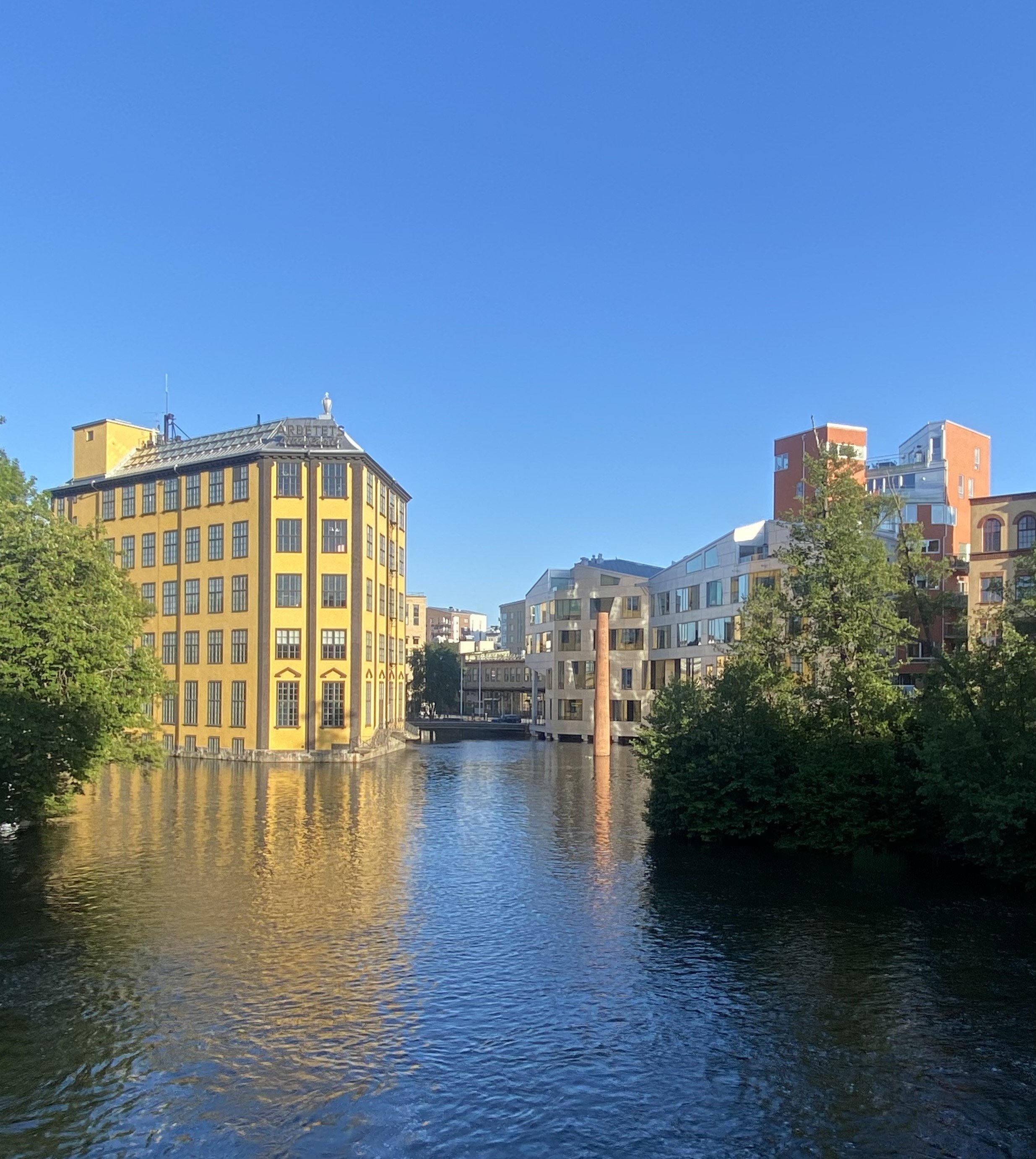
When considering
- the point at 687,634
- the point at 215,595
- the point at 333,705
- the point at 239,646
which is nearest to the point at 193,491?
the point at 215,595

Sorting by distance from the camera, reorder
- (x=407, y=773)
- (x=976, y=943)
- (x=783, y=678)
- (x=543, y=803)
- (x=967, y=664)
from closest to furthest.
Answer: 1. (x=976, y=943)
2. (x=967, y=664)
3. (x=783, y=678)
4. (x=543, y=803)
5. (x=407, y=773)

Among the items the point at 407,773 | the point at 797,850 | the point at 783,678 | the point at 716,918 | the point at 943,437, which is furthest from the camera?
the point at 943,437

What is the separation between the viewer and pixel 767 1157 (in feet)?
49.4

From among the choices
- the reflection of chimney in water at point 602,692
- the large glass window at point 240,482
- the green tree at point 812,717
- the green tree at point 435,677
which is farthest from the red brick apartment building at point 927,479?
the green tree at point 435,677

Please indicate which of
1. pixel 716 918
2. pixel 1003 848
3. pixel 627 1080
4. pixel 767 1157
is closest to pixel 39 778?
pixel 716 918

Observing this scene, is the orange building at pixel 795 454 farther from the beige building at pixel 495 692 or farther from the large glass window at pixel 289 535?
the beige building at pixel 495 692

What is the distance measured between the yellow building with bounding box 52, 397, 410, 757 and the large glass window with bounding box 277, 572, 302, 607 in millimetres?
95

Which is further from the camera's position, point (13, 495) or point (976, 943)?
point (13, 495)

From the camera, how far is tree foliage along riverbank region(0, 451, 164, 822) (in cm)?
3697

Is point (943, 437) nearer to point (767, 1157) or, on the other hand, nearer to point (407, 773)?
point (407, 773)

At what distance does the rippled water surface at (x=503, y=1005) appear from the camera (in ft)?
52.6

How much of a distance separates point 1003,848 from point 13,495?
40395mm

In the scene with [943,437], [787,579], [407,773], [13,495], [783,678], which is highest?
[943,437]

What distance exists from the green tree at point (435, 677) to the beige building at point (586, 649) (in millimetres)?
30331
